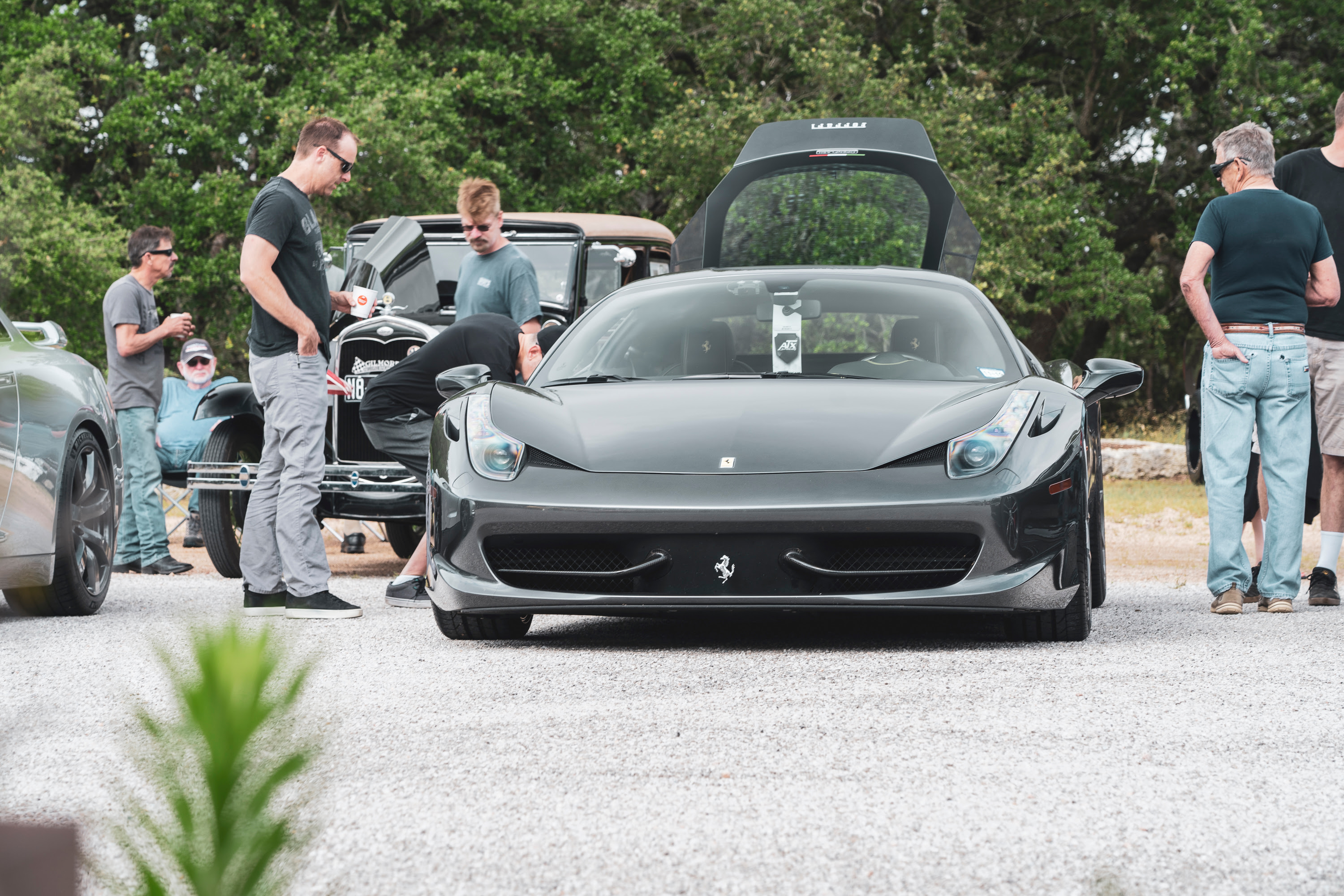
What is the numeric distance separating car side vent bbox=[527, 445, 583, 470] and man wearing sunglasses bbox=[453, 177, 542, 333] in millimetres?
2452

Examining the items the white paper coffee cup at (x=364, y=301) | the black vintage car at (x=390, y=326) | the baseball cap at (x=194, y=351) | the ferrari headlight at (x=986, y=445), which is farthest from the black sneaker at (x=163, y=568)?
the ferrari headlight at (x=986, y=445)

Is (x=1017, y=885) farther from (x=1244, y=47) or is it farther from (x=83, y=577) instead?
(x=1244, y=47)

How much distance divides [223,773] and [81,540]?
592 centimetres

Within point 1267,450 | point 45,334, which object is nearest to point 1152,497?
point 1267,450

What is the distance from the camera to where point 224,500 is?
858 centimetres

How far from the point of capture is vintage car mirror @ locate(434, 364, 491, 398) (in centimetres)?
553

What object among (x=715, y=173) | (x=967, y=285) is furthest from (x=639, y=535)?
(x=715, y=173)

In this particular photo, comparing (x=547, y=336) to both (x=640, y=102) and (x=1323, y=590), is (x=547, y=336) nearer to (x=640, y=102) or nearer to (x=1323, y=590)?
(x=1323, y=590)

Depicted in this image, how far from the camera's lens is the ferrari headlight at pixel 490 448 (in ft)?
15.7

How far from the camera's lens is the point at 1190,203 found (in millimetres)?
25828

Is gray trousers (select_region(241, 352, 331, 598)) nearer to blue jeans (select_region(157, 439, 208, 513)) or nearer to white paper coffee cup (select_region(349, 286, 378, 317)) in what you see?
white paper coffee cup (select_region(349, 286, 378, 317))

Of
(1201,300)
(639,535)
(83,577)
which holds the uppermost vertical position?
(1201,300)

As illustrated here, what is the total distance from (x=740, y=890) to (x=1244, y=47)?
915 inches

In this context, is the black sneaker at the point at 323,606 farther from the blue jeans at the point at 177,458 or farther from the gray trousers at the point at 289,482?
the blue jeans at the point at 177,458
